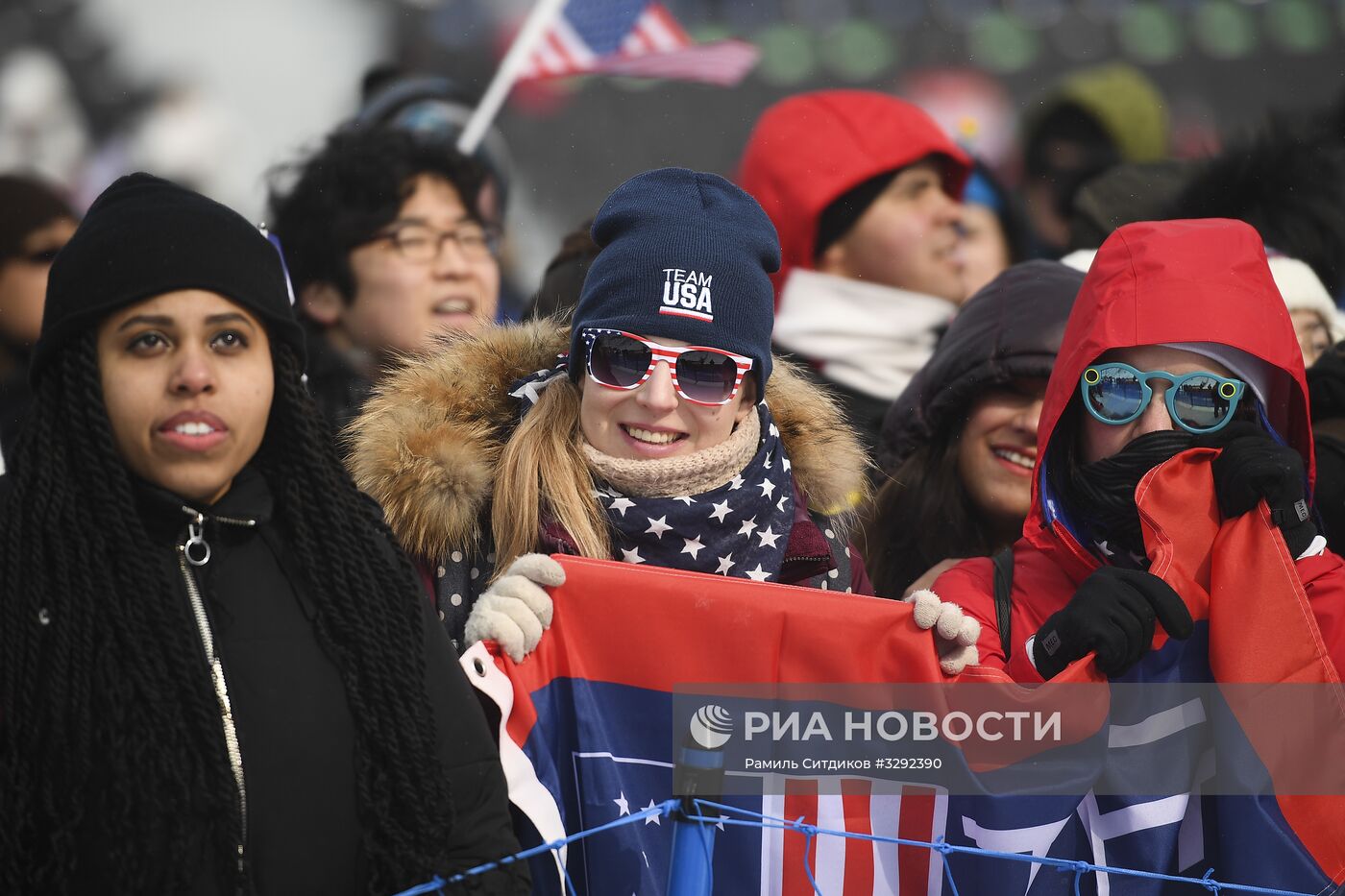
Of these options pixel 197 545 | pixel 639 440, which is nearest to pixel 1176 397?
pixel 639 440

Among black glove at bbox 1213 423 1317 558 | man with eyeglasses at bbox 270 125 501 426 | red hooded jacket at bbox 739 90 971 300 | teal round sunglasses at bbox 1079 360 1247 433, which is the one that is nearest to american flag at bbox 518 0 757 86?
red hooded jacket at bbox 739 90 971 300

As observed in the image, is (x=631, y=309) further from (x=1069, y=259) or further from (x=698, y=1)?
(x=698, y=1)

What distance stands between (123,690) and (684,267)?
1381mm

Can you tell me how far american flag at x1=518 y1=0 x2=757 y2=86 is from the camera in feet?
19.3

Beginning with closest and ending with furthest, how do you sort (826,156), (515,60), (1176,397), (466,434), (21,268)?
1. (1176,397)
2. (466,434)
3. (21,268)
4. (826,156)
5. (515,60)

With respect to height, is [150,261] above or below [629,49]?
below

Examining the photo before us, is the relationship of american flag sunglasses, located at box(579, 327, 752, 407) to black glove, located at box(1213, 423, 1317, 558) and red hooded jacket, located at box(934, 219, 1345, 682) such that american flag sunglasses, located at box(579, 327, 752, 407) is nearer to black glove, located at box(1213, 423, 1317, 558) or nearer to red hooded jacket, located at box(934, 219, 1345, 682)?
red hooded jacket, located at box(934, 219, 1345, 682)

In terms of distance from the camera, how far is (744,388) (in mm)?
3205

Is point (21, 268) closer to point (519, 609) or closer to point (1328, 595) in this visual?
point (519, 609)

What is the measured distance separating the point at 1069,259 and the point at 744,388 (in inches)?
71.7

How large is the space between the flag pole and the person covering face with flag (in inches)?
108

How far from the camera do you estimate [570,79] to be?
5902 mm

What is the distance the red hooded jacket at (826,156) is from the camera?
4.91 m

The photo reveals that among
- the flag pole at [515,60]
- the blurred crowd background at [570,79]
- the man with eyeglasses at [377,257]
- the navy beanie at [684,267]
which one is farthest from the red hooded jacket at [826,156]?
the navy beanie at [684,267]
